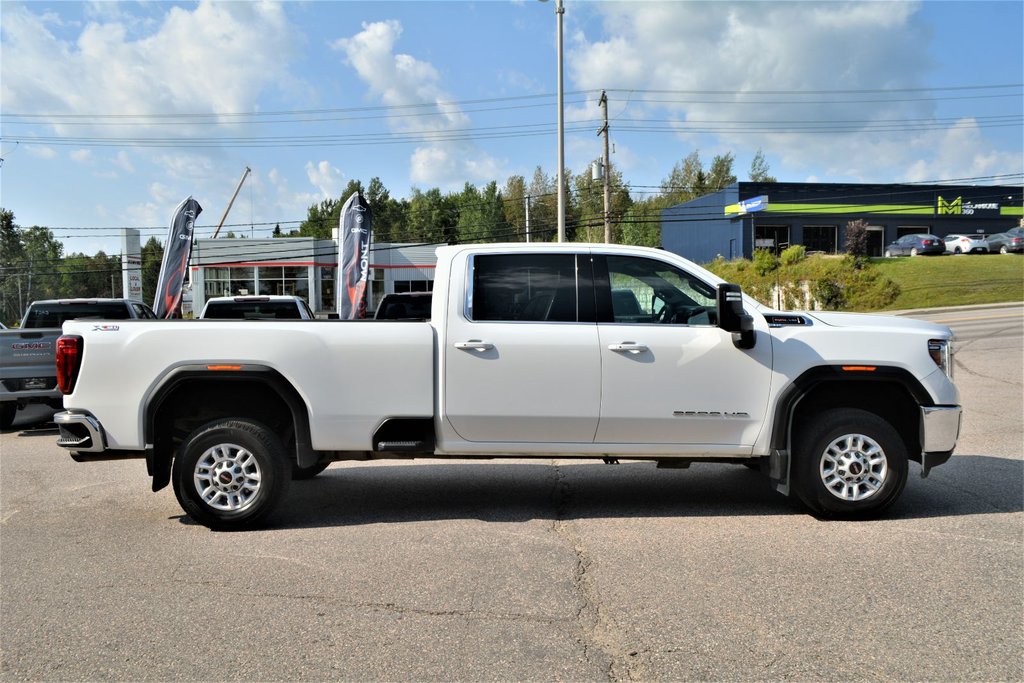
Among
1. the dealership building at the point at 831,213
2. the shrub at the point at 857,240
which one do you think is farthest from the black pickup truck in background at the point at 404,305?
the dealership building at the point at 831,213

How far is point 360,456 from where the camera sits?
6055 mm

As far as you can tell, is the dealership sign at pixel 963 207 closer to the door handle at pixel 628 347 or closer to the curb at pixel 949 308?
the curb at pixel 949 308

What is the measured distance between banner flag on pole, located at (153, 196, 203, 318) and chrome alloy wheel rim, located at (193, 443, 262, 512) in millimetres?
17527

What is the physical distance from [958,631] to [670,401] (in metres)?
2.35

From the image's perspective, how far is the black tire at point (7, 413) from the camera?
37.1 feet

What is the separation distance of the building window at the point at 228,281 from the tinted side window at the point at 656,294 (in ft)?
166

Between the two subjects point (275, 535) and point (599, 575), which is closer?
point (599, 575)

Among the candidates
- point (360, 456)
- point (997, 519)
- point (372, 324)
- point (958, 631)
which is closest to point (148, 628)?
point (360, 456)

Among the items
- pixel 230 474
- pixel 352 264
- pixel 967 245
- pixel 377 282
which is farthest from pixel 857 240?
pixel 230 474

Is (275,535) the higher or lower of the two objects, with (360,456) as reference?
lower

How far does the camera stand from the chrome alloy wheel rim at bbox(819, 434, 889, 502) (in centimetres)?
586

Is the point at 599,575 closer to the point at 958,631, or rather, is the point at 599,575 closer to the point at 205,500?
the point at 958,631

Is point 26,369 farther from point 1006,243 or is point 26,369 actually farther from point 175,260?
point 1006,243

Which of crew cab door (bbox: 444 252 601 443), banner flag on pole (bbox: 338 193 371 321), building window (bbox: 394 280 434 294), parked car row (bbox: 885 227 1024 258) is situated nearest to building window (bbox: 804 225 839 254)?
parked car row (bbox: 885 227 1024 258)
